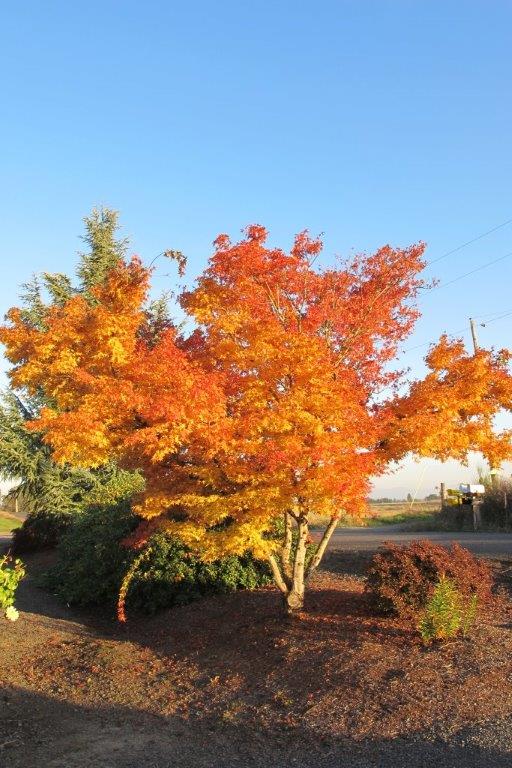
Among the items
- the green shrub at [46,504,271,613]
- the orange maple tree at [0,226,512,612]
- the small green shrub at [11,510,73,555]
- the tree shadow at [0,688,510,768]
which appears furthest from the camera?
the small green shrub at [11,510,73,555]

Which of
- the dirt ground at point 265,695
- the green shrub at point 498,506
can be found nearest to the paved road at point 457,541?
the green shrub at point 498,506

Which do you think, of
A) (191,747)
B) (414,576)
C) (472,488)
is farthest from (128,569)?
(472,488)

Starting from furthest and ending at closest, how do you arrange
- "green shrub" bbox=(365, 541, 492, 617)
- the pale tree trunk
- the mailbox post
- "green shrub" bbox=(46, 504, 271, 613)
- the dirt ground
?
the mailbox post → "green shrub" bbox=(46, 504, 271, 613) → the pale tree trunk → "green shrub" bbox=(365, 541, 492, 617) → the dirt ground

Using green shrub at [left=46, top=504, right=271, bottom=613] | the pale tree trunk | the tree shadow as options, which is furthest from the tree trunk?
the tree shadow

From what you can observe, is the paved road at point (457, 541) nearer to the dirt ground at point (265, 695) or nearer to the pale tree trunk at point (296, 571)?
the pale tree trunk at point (296, 571)

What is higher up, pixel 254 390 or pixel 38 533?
pixel 254 390

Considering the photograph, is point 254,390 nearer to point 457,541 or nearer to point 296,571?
point 296,571

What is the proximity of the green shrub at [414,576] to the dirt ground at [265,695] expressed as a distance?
1.17 feet

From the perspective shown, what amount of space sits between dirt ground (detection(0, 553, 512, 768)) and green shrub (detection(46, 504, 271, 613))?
133 centimetres

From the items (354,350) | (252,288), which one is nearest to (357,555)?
(354,350)

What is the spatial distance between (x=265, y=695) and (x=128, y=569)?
6170 millimetres

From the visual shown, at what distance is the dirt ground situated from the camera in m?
5.55

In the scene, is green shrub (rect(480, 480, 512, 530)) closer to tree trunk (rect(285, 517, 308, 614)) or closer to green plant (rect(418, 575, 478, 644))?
tree trunk (rect(285, 517, 308, 614))

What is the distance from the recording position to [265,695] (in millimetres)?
6984
